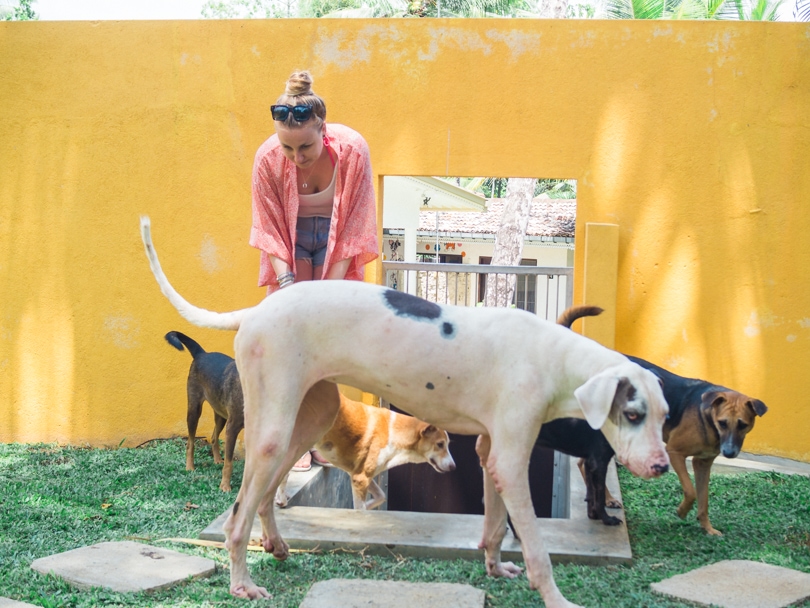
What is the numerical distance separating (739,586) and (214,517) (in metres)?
3.11

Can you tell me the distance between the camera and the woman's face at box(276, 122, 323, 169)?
441 centimetres

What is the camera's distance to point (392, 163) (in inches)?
288

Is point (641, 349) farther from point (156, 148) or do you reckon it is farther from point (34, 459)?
point (34, 459)

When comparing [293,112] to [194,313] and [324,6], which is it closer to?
[194,313]

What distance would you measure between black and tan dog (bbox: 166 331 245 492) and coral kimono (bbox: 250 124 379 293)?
4.49ft

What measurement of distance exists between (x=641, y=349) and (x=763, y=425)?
123cm

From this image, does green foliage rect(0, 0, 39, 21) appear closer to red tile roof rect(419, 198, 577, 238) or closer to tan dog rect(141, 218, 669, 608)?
red tile roof rect(419, 198, 577, 238)

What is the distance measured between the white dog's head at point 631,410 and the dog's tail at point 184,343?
4230 millimetres

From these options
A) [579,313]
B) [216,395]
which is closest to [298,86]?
[579,313]

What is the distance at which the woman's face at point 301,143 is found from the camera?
441 centimetres

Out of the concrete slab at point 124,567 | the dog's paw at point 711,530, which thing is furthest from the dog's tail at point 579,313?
the concrete slab at point 124,567

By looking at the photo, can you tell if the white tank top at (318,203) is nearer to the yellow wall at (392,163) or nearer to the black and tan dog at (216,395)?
the black and tan dog at (216,395)

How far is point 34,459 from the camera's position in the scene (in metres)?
6.86

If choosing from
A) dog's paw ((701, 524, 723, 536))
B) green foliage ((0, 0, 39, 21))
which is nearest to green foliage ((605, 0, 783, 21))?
dog's paw ((701, 524, 723, 536))
